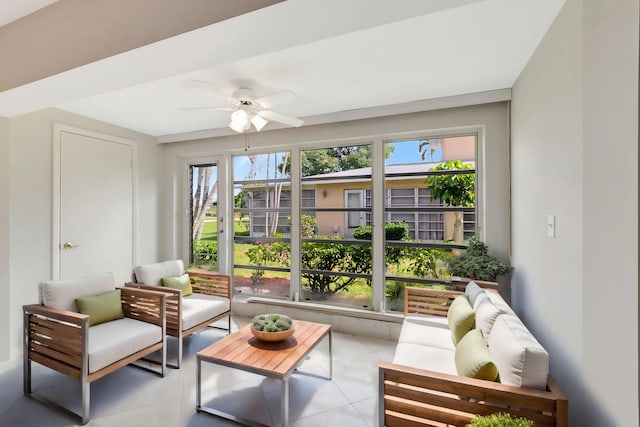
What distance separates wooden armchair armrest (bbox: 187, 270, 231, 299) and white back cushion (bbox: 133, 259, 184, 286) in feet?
0.63

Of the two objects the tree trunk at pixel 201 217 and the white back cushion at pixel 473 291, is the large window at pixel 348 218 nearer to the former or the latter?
the tree trunk at pixel 201 217

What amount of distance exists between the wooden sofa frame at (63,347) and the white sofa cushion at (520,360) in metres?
2.40

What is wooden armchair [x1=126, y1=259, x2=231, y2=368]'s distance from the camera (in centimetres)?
272

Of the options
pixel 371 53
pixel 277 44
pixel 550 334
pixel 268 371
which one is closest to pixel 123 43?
pixel 277 44

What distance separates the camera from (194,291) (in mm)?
3660

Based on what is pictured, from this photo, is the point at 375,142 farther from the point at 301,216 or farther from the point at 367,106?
the point at 301,216

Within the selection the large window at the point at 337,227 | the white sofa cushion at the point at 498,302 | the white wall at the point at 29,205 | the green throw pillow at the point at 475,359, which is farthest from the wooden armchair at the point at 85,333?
the white sofa cushion at the point at 498,302

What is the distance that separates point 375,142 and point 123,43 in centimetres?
244

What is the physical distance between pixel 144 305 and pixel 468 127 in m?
3.40

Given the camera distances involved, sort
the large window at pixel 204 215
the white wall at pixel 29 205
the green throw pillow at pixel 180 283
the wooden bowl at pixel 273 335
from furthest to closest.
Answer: the large window at pixel 204 215 < the green throw pillow at pixel 180 283 < the white wall at pixel 29 205 < the wooden bowl at pixel 273 335

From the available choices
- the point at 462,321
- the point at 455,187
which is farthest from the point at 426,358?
the point at 455,187

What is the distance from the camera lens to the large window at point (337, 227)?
11.5ft

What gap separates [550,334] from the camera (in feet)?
5.91

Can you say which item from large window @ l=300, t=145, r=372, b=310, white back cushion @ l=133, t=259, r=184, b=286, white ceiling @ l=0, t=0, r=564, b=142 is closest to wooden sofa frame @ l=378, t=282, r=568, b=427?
white ceiling @ l=0, t=0, r=564, b=142
